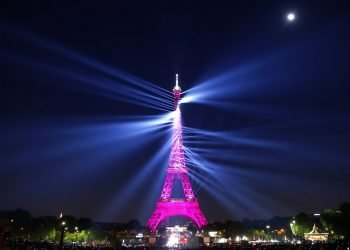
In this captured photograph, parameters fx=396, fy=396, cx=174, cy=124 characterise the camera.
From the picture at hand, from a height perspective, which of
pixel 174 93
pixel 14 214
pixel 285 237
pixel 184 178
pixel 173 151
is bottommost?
pixel 285 237

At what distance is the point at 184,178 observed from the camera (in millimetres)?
100062

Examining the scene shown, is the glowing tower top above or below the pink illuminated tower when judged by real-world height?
above

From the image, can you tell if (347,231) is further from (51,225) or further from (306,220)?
(51,225)

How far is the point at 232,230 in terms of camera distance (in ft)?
396

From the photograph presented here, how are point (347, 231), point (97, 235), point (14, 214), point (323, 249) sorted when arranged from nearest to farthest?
point (323, 249)
point (347, 231)
point (97, 235)
point (14, 214)

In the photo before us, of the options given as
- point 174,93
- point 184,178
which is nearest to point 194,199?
point 184,178

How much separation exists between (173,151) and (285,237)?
165ft

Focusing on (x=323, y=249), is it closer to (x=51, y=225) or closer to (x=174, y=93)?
(x=174, y=93)

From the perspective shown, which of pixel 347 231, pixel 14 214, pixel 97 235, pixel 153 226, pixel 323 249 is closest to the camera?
pixel 323 249

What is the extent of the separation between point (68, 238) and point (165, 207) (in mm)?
25251

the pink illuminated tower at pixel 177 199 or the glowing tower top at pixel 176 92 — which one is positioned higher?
the glowing tower top at pixel 176 92

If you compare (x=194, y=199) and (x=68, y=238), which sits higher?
(x=194, y=199)

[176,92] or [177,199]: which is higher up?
[176,92]

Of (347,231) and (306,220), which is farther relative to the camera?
(306,220)
